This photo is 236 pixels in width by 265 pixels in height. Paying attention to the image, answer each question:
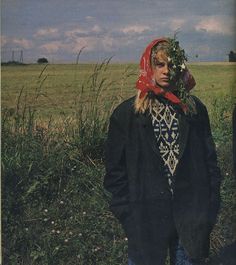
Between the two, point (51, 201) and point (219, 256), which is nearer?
point (51, 201)

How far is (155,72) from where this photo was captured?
4.14 m

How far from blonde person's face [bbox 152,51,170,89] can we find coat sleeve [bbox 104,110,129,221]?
1.13ft

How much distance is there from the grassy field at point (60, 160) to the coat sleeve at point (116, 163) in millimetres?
49

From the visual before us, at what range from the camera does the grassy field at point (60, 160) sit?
4.06 meters

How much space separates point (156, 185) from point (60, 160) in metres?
0.62

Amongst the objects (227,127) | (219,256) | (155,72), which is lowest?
(219,256)

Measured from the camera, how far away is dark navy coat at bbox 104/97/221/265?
163 inches

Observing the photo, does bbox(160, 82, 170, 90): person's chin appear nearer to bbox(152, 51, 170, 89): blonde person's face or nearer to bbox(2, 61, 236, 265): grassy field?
bbox(152, 51, 170, 89): blonde person's face

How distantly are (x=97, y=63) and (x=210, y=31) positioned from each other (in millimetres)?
775

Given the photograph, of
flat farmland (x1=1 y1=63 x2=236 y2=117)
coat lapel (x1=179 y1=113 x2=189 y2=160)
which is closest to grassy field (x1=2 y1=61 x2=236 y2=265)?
flat farmland (x1=1 y1=63 x2=236 y2=117)

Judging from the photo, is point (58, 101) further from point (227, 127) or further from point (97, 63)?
point (227, 127)

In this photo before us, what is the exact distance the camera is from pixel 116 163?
4164 millimetres

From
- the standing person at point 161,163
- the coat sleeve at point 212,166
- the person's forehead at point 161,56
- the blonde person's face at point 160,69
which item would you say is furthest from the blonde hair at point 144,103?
the coat sleeve at point 212,166

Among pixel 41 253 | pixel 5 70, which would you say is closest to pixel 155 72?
pixel 5 70
